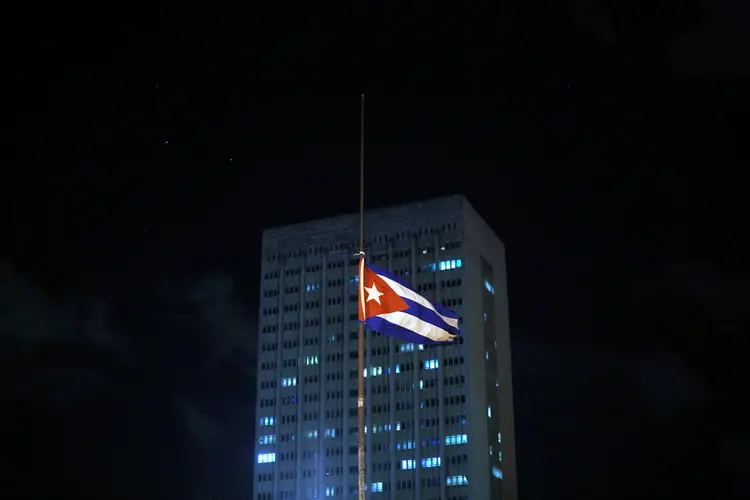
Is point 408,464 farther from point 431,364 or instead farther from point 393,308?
point 393,308

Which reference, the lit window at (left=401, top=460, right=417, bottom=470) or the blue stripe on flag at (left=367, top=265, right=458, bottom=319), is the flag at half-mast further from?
the lit window at (left=401, top=460, right=417, bottom=470)

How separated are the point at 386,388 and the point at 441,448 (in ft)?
57.6

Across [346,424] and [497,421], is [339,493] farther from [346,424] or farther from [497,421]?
[497,421]

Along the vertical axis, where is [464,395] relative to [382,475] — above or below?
above

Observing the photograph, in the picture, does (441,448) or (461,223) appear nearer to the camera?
(441,448)

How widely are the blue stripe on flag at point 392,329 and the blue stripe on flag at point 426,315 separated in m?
0.74

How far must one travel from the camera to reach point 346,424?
197875 mm

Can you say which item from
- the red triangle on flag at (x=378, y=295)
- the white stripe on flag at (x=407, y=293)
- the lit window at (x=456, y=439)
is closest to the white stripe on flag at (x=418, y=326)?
the red triangle on flag at (x=378, y=295)

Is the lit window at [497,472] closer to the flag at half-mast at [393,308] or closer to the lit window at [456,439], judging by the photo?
the lit window at [456,439]

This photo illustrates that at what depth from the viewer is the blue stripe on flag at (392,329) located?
4112cm

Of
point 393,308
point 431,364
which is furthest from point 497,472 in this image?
point 393,308

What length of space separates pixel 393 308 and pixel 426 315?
7.34 feet

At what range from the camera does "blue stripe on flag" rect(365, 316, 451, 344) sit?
41125mm

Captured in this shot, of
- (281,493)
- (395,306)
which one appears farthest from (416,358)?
(395,306)
